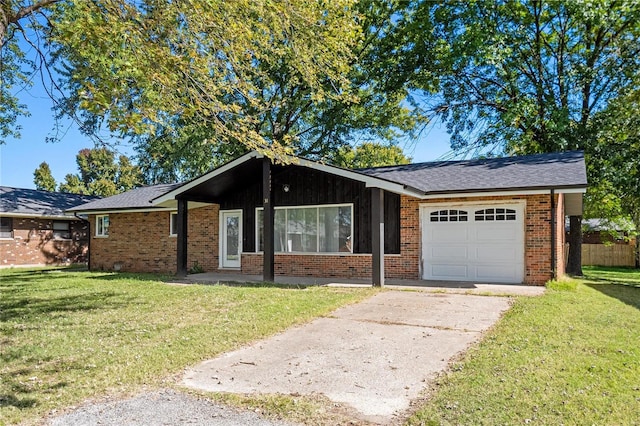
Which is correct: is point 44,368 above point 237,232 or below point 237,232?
below

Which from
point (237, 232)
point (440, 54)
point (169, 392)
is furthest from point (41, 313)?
point (440, 54)

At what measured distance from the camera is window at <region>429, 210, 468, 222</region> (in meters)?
12.4

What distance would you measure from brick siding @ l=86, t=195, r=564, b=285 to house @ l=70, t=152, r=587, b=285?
33 mm

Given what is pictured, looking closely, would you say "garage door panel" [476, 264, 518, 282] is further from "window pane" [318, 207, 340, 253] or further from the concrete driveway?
"window pane" [318, 207, 340, 253]

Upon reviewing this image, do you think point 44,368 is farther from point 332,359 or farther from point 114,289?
point 114,289

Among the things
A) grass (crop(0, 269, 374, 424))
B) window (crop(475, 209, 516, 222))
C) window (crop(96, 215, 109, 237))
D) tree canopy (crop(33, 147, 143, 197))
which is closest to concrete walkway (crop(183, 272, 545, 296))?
grass (crop(0, 269, 374, 424))

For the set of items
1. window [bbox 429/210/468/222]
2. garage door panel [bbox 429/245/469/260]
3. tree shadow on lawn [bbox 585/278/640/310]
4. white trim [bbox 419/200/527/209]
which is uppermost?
white trim [bbox 419/200/527/209]

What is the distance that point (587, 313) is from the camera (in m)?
8.08

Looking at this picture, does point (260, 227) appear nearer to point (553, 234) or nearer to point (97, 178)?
point (553, 234)

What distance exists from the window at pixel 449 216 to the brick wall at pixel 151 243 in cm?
766

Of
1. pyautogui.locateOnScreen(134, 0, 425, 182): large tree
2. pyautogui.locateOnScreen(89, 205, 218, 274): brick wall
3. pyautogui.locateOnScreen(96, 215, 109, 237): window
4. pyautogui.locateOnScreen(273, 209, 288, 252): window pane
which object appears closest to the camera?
pyautogui.locateOnScreen(273, 209, 288, 252): window pane

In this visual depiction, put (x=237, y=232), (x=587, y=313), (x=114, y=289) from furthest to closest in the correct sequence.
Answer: (x=237, y=232) < (x=114, y=289) < (x=587, y=313)

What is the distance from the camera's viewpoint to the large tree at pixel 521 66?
17500 millimetres

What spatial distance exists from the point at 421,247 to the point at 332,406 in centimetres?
918
